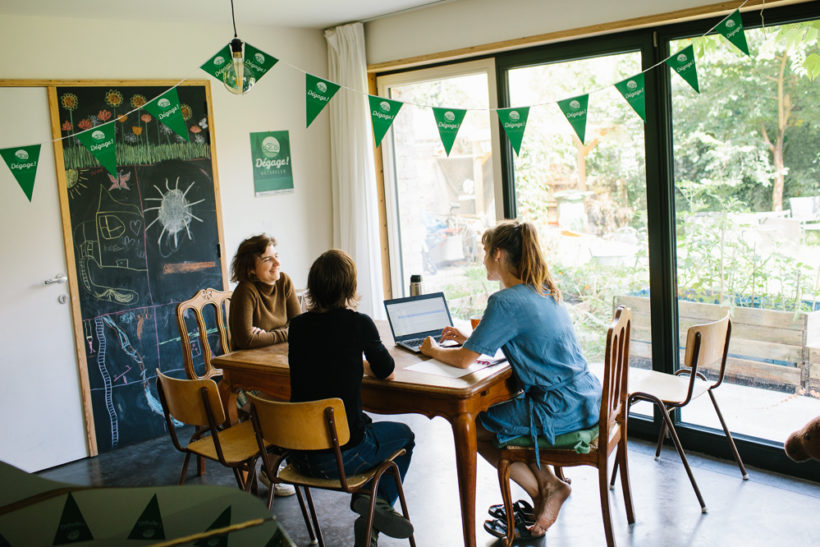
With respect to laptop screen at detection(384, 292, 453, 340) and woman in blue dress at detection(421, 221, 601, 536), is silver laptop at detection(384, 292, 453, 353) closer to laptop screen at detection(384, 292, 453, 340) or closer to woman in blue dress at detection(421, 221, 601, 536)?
laptop screen at detection(384, 292, 453, 340)

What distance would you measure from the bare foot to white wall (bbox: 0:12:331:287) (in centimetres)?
262

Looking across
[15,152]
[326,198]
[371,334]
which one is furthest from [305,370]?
[326,198]

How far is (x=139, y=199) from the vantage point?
4117 millimetres

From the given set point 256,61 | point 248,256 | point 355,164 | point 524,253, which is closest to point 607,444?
point 524,253

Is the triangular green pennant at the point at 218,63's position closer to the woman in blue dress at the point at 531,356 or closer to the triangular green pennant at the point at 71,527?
the woman in blue dress at the point at 531,356

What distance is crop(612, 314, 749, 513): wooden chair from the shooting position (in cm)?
294

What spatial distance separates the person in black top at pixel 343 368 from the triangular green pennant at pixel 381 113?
142 centimetres

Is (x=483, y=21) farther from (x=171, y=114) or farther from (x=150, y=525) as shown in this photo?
(x=150, y=525)

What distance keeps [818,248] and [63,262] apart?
3847 millimetres

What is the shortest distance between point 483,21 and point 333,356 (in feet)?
8.28

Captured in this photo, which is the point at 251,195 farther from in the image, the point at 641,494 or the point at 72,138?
the point at 641,494

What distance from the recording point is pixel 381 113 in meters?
3.75

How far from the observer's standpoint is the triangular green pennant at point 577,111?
3494 millimetres

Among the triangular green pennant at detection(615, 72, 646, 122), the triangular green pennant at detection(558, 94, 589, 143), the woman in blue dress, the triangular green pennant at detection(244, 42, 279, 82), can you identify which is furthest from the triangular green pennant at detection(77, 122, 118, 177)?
the triangular green pennant at detection(615, 72, 646, 122)
